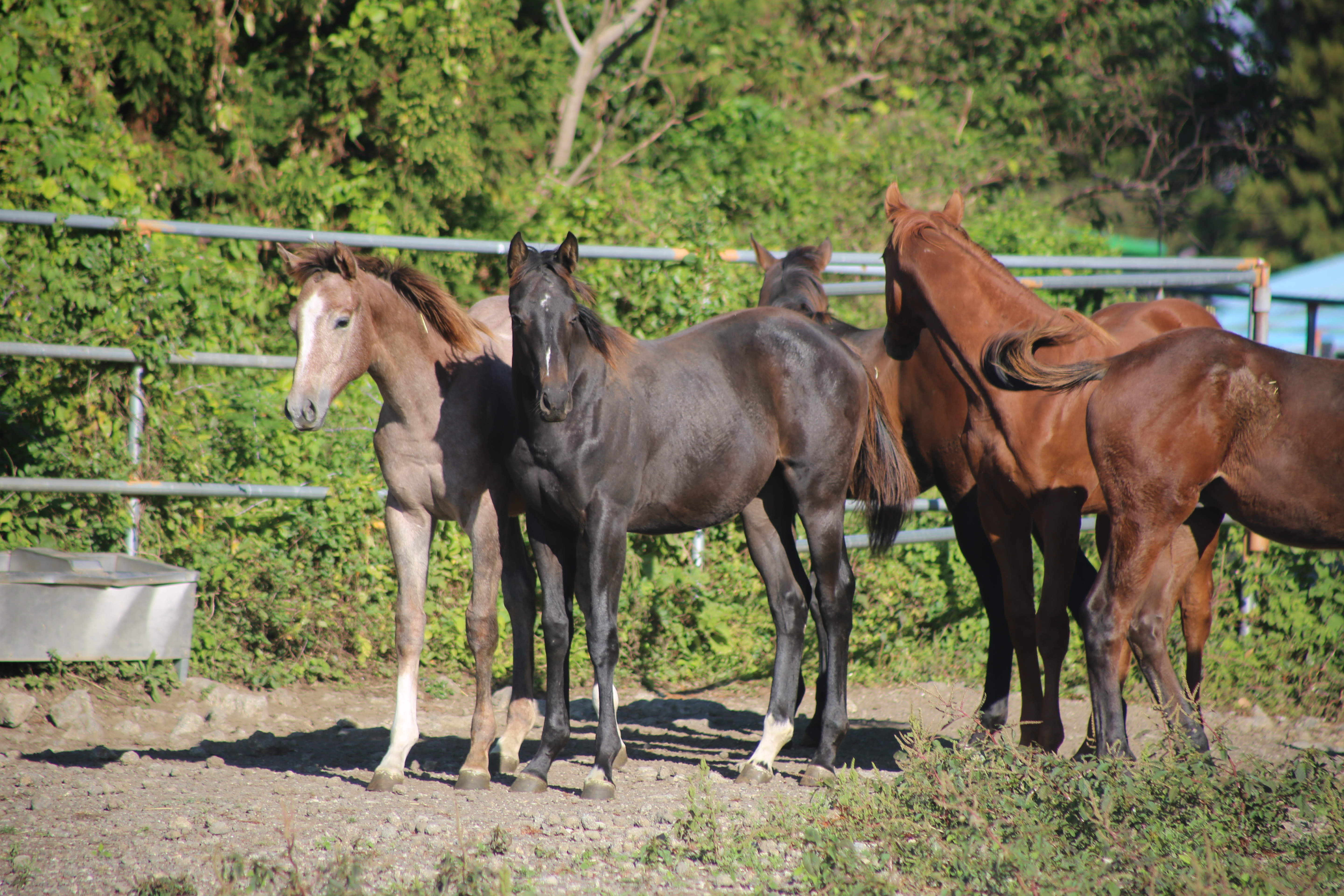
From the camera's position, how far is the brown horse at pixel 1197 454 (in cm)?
406

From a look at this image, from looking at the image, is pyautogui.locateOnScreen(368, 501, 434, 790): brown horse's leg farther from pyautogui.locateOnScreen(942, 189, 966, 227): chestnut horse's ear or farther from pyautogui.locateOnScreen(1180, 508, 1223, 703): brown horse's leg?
pyautogui.locateOnScreen(1180, 508, 1223, 703): brown horse's leg

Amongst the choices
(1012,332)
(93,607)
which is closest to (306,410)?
(93,607)

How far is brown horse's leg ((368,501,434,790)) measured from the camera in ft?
14.5

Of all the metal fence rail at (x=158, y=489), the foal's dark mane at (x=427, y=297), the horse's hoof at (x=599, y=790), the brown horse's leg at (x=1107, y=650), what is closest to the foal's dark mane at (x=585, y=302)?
the foal's dark mane at (x=427, y=297)

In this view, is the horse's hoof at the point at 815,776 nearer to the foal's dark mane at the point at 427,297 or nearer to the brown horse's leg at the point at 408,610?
the brown horse's leg at the point at 408,610

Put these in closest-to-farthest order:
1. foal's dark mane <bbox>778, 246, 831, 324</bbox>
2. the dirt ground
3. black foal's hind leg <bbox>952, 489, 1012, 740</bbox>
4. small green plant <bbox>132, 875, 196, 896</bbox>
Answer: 1. small green plant <bbox>132, 875, 196, 896</bbox>
2. the dirt ground
3. black foal's hind leg <bbox>952, 489, 1012, 740</bbox>
4. foal's dark mane <bbox>778, 246, 831, 324</bbox>

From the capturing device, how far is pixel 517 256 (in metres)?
4.14

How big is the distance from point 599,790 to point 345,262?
7.48 ft

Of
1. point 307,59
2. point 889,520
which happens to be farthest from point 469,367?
point 307,59

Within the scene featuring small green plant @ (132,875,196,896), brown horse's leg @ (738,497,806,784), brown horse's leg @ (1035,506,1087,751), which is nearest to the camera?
small green plant @ (132,875,196,896)

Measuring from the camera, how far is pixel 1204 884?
9.93ft

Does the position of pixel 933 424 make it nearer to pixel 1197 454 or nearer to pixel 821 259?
pixel 821 259

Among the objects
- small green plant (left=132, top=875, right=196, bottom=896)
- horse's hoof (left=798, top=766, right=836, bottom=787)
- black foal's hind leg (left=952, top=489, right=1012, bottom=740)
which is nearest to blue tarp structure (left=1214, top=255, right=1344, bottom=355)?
black foal's hind leg (left=952, top=489, right=1012, bottom=740)

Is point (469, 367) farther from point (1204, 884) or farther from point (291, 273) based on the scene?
point (1204, 884)
